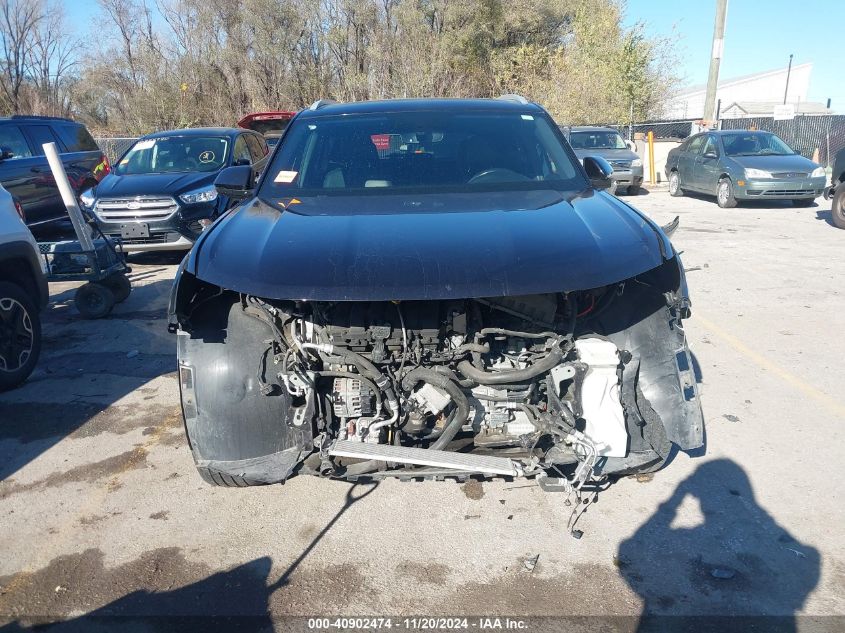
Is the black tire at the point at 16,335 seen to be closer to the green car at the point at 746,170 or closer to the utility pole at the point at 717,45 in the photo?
the green car at the point at 746,170

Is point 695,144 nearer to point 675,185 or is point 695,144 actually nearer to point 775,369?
point 675,185

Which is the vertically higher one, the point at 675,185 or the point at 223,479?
the point at 223,479

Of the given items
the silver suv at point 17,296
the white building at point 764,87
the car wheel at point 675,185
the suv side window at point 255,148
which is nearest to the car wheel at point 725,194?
the car wheel at point 675,185

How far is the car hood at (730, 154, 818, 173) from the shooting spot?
13883 mm

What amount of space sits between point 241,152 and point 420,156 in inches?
298

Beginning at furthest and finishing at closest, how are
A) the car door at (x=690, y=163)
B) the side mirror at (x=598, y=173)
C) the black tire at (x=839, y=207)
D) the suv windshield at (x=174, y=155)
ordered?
the car door at (x=690, y=163) → the black tire at (x=839, y=207) → the suv windshield at (x=174, y=155) → the side mirror at (x=598, y=173)

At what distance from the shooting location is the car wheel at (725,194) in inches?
563

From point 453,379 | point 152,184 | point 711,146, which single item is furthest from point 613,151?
point 453,379

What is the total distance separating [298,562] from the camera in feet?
10.1

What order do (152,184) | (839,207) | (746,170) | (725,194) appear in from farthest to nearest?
(725,194)
(746,170)
(839,207)
(152,184)

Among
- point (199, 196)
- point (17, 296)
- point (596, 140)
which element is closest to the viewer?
point (17, 296)

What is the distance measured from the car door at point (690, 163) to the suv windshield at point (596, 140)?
1.55 meters

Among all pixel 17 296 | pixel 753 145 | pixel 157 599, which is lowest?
pixel 157 599

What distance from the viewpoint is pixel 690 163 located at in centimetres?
1608
